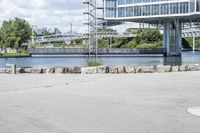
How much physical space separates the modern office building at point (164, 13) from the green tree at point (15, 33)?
173 ft

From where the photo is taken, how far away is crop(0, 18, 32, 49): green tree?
175m

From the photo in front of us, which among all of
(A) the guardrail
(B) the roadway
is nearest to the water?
(B) the roadway

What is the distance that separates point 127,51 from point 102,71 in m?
124

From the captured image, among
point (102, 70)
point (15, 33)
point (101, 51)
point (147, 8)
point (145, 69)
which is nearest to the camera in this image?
point (145, 69)

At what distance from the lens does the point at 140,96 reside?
1681cm

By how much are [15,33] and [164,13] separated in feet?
239

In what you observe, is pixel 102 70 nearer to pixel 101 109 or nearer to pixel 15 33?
pixel 101 109

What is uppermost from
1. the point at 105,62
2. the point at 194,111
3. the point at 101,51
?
the point at 101,51

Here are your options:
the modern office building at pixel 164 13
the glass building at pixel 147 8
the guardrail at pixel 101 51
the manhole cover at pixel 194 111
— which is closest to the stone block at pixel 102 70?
the manhole cover at pixel 194 111

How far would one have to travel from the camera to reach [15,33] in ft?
575

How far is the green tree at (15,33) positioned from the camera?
175 m

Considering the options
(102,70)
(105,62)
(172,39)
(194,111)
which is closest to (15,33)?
(172,39)

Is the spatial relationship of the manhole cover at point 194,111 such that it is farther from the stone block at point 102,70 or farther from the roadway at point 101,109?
the stone block at point 102,70

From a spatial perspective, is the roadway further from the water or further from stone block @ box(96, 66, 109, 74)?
the water
